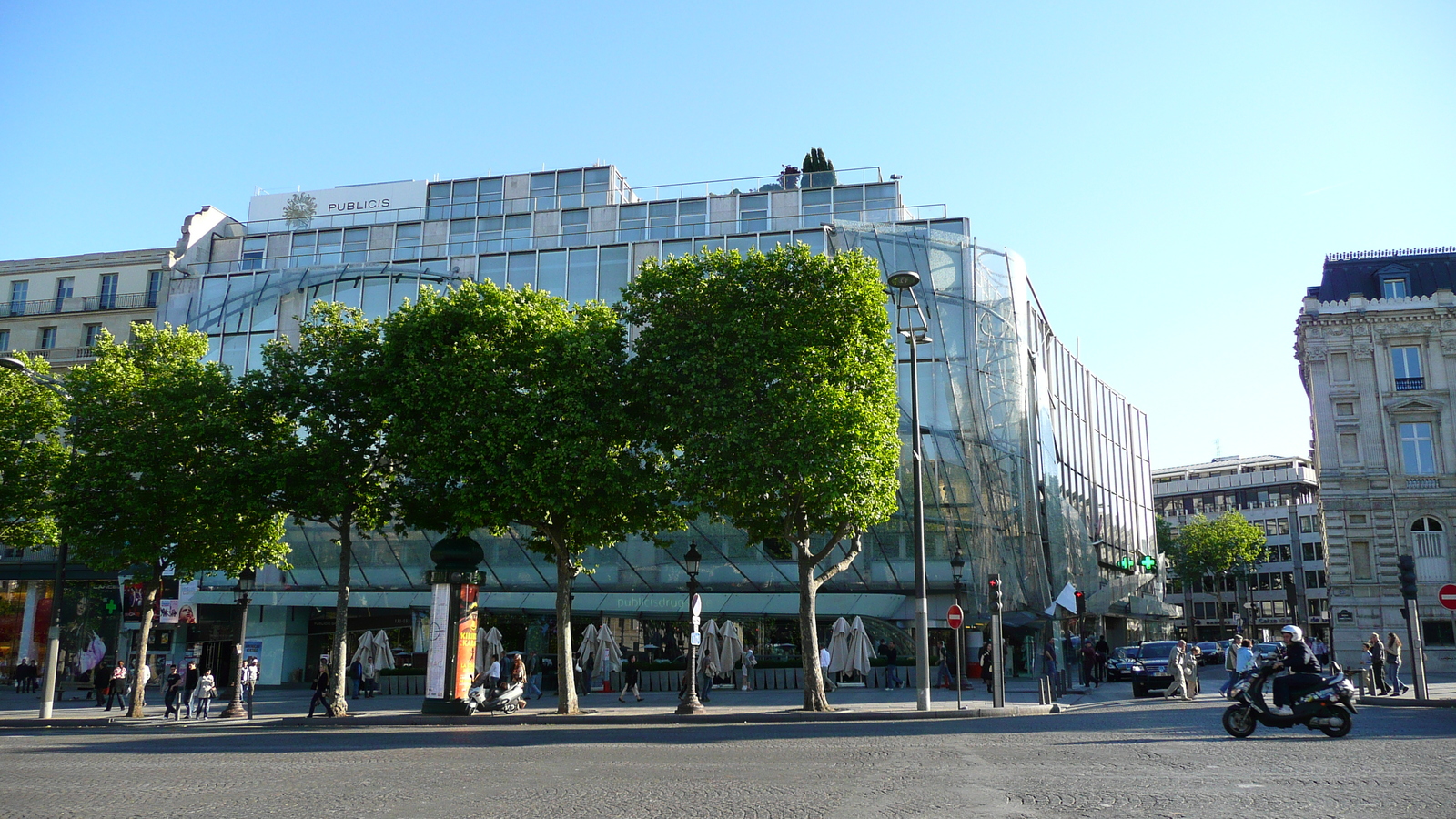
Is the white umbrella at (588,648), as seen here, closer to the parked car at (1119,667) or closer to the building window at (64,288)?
the parked car at (1119,667)

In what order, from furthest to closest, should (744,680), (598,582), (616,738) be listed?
(598,582)
(744,680)
(616,738)

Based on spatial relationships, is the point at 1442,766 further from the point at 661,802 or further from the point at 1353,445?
the point at 1353,445

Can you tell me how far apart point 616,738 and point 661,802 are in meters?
7.73

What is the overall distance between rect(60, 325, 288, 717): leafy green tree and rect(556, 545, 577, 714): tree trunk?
7.42 meters

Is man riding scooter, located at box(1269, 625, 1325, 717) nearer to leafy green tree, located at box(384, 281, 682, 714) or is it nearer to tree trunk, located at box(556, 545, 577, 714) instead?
leafy green tree, located at box(384, 281, 682, 714)

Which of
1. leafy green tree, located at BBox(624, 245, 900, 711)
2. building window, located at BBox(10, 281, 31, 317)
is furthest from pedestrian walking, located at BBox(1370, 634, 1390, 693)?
building window, located at BBox(10, 281, 31, 317)

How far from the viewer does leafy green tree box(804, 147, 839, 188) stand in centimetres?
5153

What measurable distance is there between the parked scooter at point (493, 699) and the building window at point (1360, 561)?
112 feet

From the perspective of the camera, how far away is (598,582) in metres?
42.4

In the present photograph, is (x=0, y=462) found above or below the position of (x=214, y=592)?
above

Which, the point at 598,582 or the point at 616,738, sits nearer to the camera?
the point at 616,738

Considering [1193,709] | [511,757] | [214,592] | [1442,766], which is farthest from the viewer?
[214,592]

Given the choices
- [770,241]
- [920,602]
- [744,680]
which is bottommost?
[744,680]

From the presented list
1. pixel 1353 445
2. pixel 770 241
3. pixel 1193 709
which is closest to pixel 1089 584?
pixel 1353 445
